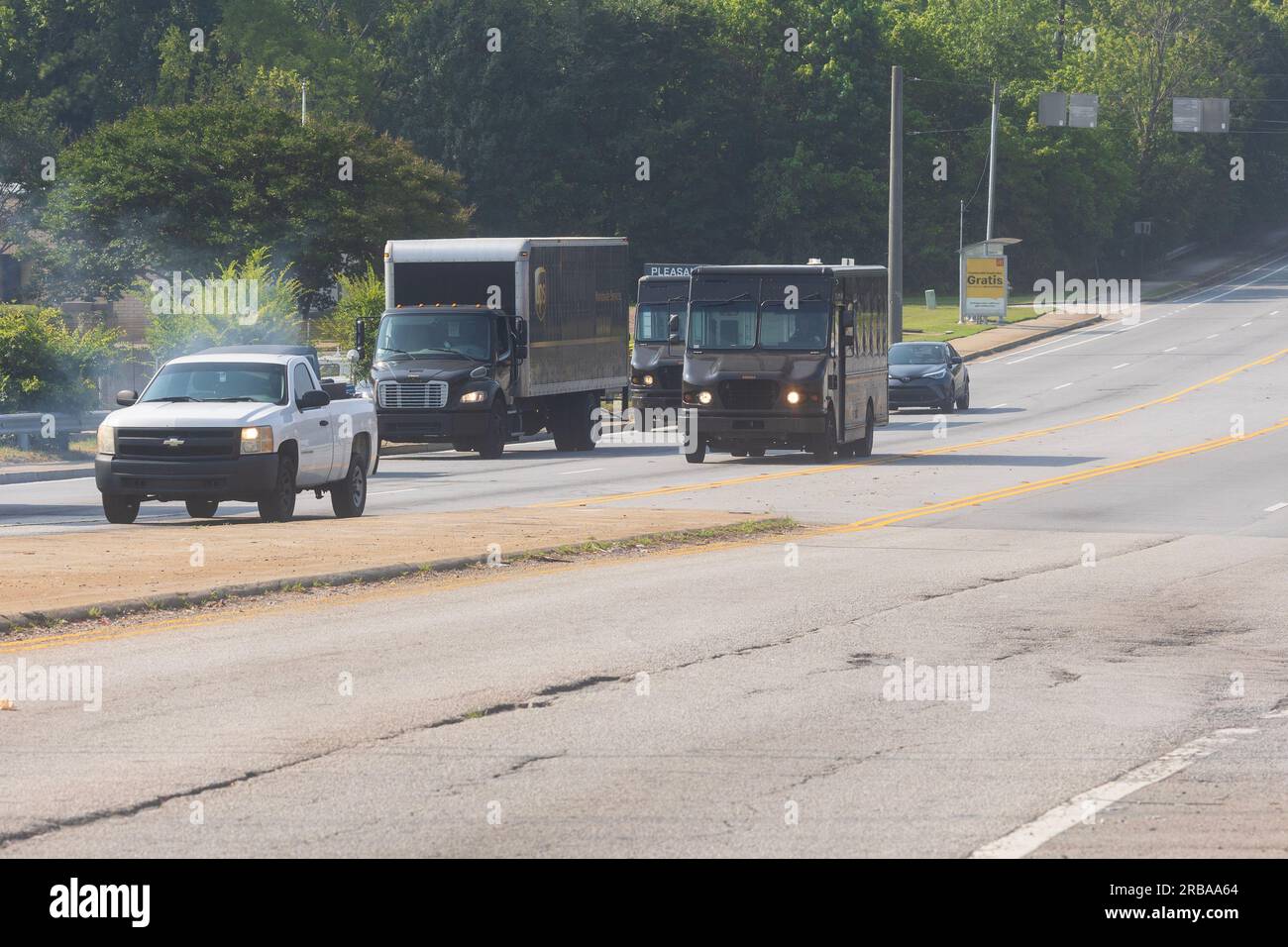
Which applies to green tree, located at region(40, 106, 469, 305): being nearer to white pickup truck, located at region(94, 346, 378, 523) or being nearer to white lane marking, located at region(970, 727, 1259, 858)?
white pickup truck, located at region(94, 346, 378, 523)

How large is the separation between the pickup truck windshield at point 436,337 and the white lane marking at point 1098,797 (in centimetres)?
2425

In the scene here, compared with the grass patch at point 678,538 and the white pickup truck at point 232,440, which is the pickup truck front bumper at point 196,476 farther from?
the grass patch at point 678,538

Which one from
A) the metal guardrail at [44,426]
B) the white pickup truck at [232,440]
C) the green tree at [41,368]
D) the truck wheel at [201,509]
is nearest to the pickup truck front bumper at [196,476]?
the white pickup truck at [232,440]

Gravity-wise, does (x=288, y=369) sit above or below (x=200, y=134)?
below

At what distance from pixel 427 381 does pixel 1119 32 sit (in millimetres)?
103898

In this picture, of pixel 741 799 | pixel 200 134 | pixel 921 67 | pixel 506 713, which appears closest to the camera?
pixel 741 799

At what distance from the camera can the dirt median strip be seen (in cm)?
1459

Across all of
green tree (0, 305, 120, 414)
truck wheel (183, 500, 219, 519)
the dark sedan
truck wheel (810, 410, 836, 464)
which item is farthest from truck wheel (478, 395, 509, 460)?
the dark sedan

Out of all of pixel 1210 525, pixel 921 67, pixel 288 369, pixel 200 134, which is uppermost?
pixel 921 67

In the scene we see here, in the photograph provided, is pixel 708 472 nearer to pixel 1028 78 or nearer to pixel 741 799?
pixel 741 799

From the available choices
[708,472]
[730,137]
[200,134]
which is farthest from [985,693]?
[730,137]

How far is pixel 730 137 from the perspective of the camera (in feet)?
317

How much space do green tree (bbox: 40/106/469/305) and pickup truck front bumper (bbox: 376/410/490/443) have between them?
2568cm

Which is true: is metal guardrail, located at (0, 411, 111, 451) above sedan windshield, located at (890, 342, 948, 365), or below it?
below
